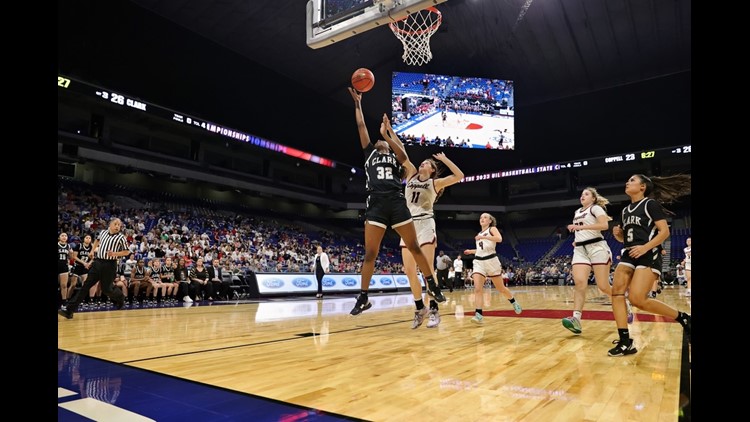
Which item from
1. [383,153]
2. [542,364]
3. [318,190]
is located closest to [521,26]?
[318,190]

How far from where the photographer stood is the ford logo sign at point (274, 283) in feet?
45.7

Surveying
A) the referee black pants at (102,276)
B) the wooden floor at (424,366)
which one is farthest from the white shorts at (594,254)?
the referee black pants at (102,276)

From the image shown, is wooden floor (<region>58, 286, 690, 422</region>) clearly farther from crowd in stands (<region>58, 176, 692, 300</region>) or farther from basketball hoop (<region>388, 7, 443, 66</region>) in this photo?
basketball hoop (<region>388, 7, 443, 66</region>)

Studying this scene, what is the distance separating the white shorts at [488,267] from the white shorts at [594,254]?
126 cm

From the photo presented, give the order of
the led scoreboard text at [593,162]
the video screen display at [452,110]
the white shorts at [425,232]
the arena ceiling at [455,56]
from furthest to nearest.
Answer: the led scoreboard text at [593,162], the video screen display at [452,110], the arena ceiling at [455,56], the white shorts at [425,232]

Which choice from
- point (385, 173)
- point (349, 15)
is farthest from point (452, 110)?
point (385, 173)

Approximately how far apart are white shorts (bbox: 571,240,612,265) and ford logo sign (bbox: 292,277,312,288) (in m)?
10.7

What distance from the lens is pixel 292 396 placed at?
2.34 metres

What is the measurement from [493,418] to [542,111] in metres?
31.7

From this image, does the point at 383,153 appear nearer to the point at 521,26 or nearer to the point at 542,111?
the point at 521,26

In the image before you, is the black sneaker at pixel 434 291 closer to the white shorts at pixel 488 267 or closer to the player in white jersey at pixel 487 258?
the player in white jersey at pixel 487 258

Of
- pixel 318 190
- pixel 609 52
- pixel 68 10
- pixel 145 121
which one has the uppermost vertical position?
pixel 609 52

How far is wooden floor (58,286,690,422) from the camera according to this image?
84.4 inches
